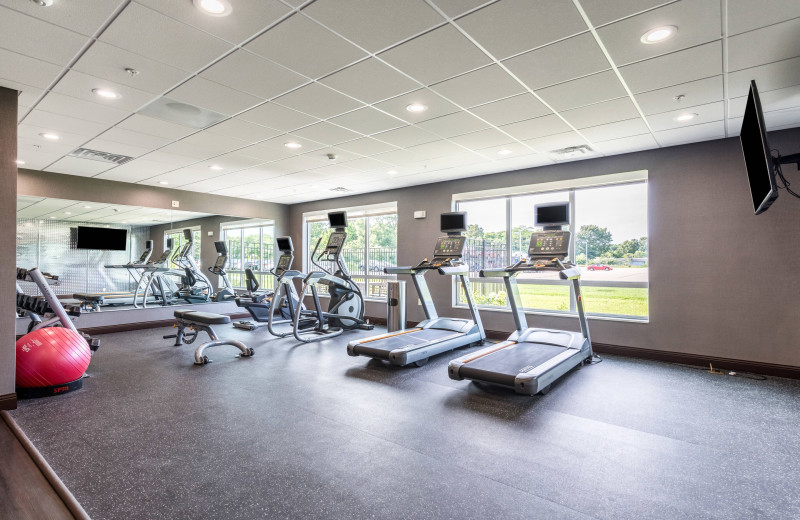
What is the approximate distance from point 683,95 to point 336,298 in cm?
552

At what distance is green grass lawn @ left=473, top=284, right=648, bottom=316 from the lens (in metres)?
5.41

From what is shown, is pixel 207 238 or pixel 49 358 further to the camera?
pixel 207 238

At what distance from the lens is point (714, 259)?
4.75 meters

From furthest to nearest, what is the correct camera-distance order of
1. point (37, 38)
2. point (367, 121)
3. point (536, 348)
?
point (536, 348), point (367, 121), point (37, 38)

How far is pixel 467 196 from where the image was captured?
6.90 metres

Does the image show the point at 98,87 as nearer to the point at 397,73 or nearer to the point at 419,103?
the point at 397,73

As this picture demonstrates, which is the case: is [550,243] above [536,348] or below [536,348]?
above

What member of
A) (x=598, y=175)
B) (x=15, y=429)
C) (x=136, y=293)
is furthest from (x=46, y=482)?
(x=598, y=175)

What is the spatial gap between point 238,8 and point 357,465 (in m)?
2.75

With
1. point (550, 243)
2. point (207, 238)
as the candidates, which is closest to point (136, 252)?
point (207, 238)

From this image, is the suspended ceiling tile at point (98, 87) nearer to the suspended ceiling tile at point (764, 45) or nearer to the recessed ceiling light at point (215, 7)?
the recessed ceiling light at point (215, 7)

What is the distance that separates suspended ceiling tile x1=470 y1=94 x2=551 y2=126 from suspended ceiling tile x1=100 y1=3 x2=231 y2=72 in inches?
88.8

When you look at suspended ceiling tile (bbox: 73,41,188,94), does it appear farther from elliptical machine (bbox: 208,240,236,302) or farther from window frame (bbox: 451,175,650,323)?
elliptical machine (bbox: 208,240,236,302)

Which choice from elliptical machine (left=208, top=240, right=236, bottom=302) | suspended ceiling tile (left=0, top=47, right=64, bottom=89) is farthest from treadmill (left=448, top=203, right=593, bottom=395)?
elliptical machine (left=208, top=240, right=236, bottom=302)
